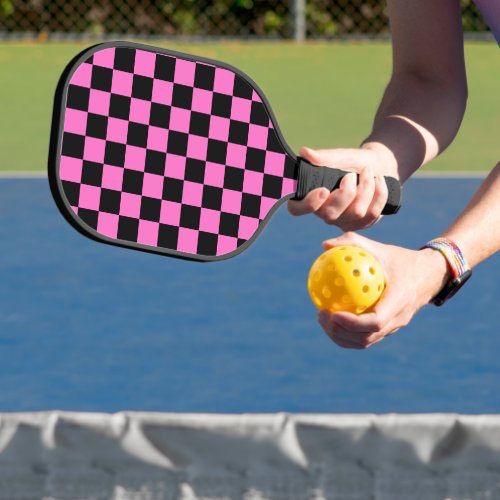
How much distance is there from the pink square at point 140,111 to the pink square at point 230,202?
0.58ft

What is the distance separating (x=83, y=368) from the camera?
4.30 m

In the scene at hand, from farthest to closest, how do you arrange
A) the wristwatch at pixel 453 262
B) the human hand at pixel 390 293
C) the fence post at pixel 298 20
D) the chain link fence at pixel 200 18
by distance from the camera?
the chain link fence at pixel 200 18 → the fence post at pixel 298 20 → the wristwatch at pixel 453 262 → the human hand at pixel 390 293

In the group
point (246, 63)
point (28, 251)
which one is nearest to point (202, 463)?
point (28, 251)

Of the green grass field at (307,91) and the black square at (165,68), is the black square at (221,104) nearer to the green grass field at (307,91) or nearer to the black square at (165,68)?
the black square at (165,68)

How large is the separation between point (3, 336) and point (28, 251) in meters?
1.09

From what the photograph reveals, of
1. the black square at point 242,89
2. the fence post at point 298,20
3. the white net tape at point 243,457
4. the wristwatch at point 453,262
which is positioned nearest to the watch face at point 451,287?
the wristwatch at point 453,262

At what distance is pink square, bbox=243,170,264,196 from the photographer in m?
2.27

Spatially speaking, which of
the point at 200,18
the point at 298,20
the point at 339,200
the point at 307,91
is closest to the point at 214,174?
the point at 339,200

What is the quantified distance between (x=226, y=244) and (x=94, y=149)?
0.27m

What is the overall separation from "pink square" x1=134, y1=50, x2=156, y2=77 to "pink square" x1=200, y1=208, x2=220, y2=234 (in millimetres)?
234

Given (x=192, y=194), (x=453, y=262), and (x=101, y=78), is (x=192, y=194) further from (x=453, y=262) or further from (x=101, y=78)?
(x=453, y=262)

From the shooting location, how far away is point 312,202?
7.01ft

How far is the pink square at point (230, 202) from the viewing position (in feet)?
7.35

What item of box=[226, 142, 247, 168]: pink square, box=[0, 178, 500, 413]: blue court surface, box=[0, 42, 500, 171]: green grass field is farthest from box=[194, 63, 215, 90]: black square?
box=[0, 42, 500, 171]: green grass field
